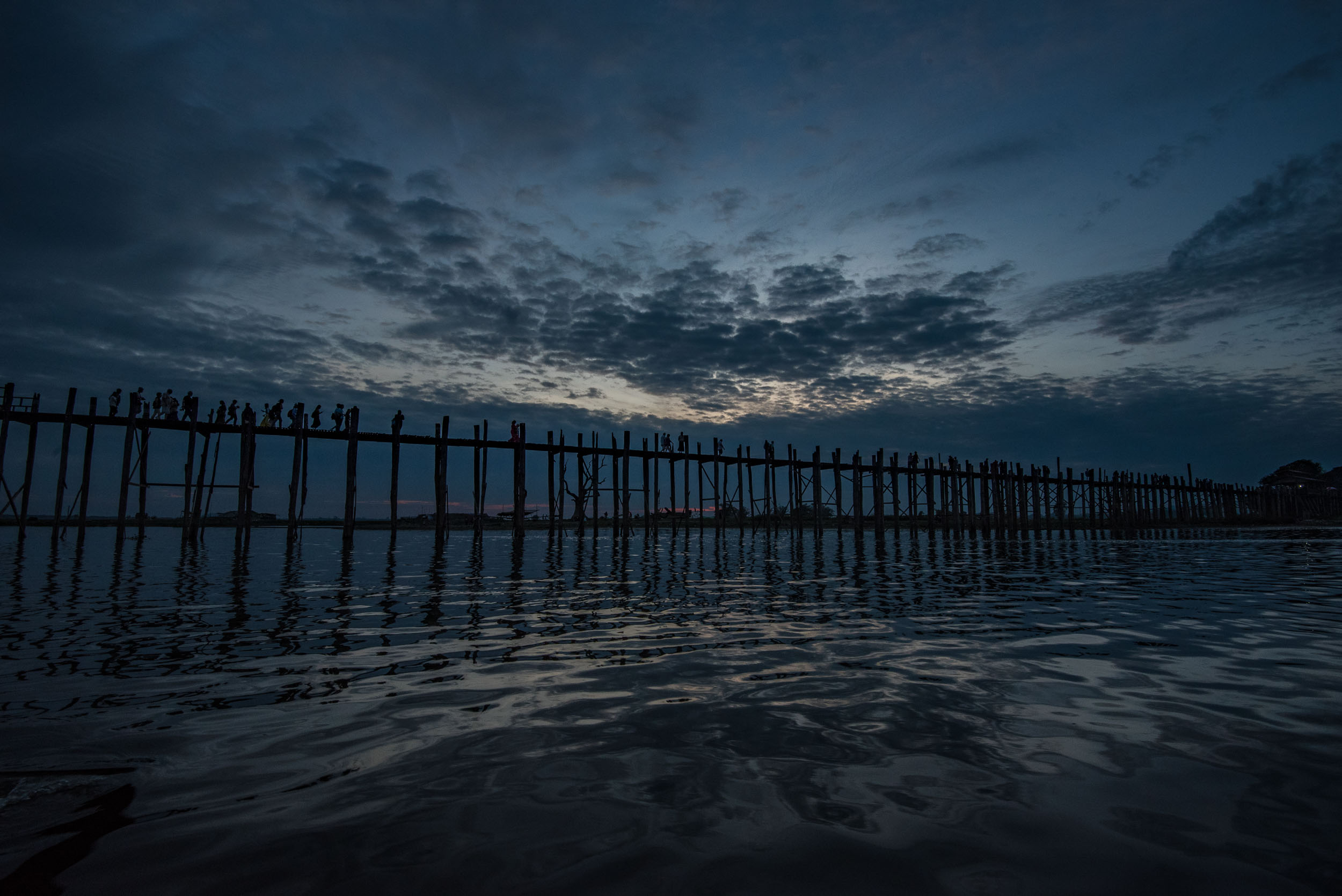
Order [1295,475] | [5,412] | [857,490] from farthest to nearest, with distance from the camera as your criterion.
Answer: [1295,475] → [857,490] → [5,412]

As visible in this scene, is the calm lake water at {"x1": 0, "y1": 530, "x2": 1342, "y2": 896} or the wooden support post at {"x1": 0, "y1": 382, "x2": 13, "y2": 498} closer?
the calm lake water at {"x1": 0, "y1": 530, "x2": 1342, "y2": 896}

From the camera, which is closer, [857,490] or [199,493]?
[199,493]

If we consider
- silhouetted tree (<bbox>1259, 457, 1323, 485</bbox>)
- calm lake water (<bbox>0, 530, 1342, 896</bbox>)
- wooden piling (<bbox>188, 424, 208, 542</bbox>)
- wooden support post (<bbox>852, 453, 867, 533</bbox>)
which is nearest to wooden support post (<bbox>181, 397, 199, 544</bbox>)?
wooden piling (<bbox>188, 424, 208, 542</bbox>)

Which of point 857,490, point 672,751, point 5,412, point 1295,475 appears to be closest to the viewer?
point 672,751

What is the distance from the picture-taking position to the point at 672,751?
334 centimetres

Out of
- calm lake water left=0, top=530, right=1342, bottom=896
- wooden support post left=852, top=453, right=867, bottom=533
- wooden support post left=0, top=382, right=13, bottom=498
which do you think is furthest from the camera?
wooden support post left=852, top=453, right=867, bottom=533

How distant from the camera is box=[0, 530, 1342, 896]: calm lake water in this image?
2.17 metres

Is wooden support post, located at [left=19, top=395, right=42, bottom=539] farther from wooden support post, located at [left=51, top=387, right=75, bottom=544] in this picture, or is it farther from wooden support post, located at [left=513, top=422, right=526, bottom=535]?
wooden support post, located at [left=513, top=422, right=526, bottom=535]

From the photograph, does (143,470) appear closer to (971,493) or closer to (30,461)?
(30,461)

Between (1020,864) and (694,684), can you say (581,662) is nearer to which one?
(694,684)

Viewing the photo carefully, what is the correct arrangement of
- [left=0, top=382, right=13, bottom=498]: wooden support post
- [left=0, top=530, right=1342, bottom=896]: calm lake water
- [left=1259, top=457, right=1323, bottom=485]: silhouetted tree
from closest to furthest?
[left=0, top=530, right=1342, bottom=896]: calm lake water, [left=0, top=382, right=13, bottom=498]: wooden support post, [left=1259, top=457, right=1323, bottom=485]: silhouetted tree

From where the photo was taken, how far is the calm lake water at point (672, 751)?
2166mm

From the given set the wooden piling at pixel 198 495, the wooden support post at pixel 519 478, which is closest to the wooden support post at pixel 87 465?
the wooden piling at pixel 198 495

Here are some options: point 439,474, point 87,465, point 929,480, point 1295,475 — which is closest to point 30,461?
point 87,465
